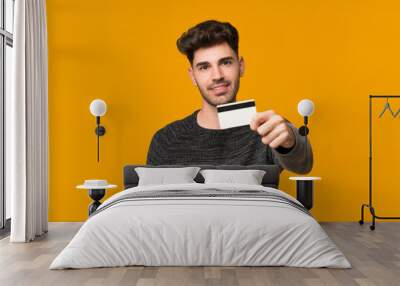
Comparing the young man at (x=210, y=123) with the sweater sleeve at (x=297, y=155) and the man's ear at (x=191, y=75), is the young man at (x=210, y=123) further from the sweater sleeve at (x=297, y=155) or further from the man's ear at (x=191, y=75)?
the sweater sleeve at (x=297, y=155)

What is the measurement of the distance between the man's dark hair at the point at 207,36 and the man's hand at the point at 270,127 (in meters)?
5.68

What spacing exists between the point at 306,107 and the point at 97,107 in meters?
2.53

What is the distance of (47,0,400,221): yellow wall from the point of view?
667 centimetres

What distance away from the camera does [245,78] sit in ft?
21.8

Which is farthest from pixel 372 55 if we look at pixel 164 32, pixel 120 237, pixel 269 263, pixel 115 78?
pixel 120 237

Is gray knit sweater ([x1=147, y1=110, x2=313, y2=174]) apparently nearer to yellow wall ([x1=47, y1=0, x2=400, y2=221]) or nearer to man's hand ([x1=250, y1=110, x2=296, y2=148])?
yellow wall ([x1=47, y1=0, x2=400, y2=221])

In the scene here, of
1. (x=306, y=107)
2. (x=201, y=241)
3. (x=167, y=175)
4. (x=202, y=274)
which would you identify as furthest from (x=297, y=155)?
(x=306, y=107)

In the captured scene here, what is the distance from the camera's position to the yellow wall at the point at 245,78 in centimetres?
667

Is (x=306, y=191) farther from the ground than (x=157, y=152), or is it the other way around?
(x=157, y=152)

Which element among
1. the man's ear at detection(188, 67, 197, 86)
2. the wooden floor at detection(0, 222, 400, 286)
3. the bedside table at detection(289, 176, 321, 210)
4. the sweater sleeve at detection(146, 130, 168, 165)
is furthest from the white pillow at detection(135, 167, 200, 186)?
the wooden floor at detection(0, 222, 400, 286)

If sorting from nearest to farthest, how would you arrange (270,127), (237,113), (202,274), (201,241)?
1. (270,127)
2. (237,113)
3. (202,274)
4. (201,241)

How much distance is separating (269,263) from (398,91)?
3.63 m

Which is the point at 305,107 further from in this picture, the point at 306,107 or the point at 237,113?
the point at 237,113

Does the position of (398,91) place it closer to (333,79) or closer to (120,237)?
(333,79)
